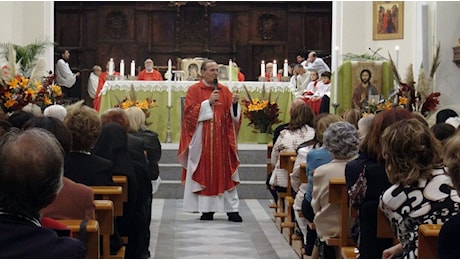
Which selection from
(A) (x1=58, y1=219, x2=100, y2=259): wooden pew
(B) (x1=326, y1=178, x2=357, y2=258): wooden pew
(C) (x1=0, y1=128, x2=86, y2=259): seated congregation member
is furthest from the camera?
(B) (x1=326, y1=178, x2=357, y2=258): wooden pew

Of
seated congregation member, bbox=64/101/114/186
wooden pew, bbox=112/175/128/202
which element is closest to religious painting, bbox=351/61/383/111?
wooden pew, bbox=112/175/128/202

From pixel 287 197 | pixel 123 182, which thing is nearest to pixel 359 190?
pixel 123 182

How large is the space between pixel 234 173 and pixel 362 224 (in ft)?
17.3

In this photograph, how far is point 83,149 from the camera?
4.91m

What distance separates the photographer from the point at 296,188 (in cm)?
713

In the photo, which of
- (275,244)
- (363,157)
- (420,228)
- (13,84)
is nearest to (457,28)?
(275,244)

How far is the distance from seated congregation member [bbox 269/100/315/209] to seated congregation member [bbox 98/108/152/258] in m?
1.86

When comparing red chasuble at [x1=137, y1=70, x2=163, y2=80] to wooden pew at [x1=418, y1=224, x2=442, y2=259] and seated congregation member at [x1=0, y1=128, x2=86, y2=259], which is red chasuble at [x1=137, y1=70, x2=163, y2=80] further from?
seated congregation member at [x1=0, y1=128, x2=86, y2=259]

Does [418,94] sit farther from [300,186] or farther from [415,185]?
[415,185]

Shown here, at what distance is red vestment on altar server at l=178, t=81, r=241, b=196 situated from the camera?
31.7 feet

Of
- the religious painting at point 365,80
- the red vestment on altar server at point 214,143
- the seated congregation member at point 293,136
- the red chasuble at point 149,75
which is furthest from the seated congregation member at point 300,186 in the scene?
the red chasuble at point 149,75

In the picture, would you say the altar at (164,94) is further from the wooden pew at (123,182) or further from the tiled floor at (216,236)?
the wooden pew at (123,182)

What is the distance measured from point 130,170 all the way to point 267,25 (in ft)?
52.2

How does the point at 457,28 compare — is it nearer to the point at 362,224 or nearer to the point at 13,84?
the point at 13,84
